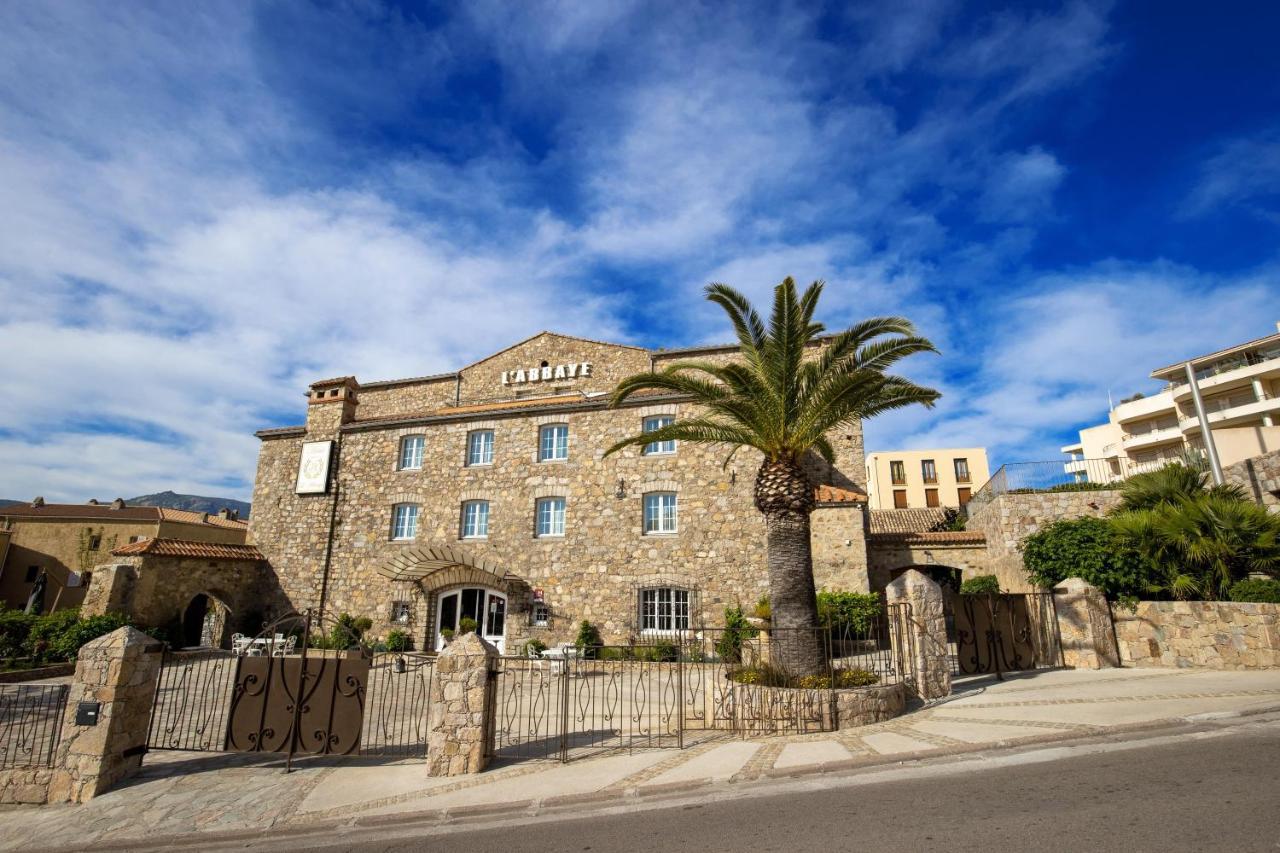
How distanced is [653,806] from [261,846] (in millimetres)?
3836

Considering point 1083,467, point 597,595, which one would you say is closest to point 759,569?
point 597,595

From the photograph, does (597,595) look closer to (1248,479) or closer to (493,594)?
(493,594)

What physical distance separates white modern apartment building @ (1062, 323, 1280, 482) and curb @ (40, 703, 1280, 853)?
27.0m

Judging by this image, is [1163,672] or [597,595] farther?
[597,595]

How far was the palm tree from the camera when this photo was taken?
10664 millimetres

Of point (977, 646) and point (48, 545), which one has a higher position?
point (48, 545)

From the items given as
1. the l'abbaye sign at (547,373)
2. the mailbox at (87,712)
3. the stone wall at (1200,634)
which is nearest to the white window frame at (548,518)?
the l'abbaye sign at (547,373)

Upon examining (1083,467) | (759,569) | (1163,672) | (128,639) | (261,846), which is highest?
(1083,467)

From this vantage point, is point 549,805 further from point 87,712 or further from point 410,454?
point 410,454

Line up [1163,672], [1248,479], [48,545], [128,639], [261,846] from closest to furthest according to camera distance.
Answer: [261,846], [128,639], [1163,672], [1248,479], [48,545]

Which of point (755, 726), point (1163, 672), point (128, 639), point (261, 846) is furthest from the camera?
point (1163, 672)

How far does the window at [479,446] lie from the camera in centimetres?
2197

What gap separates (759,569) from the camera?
18.4 m

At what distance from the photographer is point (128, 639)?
8.11 meters
